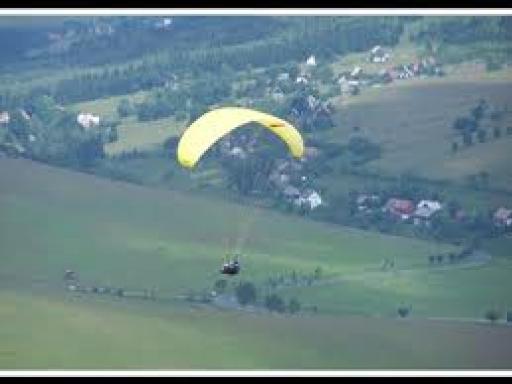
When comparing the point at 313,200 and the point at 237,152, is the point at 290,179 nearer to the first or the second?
the point at 313,200

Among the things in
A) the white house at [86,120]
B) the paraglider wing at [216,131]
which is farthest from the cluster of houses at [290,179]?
the paraglider wing at [216,131]

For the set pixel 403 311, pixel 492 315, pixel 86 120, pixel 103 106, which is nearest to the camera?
pixel 492 315

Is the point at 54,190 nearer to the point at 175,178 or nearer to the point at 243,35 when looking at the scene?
the point at 175,178

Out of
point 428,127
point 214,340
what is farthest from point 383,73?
point 214,340

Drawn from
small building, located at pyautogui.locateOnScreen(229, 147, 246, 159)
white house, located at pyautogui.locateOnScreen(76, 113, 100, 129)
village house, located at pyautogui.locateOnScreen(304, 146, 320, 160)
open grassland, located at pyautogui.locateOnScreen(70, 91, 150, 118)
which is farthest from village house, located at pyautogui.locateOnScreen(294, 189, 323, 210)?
white house, located at pyautogui.locateOnScreen(76, 113, 100, 129)
